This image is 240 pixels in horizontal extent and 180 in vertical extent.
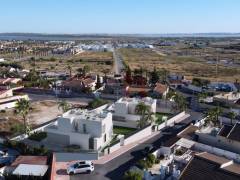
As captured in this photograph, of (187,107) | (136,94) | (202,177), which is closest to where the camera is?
(202,177)

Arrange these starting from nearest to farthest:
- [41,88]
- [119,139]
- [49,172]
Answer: [49,172] → [119,139] → [41,88]

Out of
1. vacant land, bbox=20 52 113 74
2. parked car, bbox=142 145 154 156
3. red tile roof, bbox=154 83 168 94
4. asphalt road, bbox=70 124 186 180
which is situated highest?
red tile roof, bbox=154 83 168 94

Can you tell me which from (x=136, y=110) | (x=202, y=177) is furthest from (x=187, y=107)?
(x=202, y=177)

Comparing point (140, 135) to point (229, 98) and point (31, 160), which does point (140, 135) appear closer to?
point (31, 160)

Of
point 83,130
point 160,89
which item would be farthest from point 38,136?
point 160,89

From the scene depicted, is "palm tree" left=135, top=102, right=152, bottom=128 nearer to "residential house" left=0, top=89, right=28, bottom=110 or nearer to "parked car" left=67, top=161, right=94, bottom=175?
"parked car" left=67, top=161, right=94, bottom=175

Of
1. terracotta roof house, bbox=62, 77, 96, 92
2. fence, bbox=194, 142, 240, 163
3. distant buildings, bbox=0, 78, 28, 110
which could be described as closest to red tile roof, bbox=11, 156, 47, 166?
fence, bbox=194, 142, 240, 163

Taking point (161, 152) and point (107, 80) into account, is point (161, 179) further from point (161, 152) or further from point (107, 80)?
point (107, 80)
